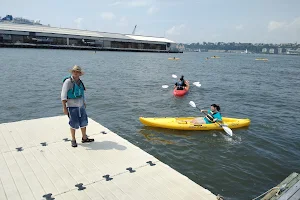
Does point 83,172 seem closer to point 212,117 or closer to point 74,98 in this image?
point 74,98

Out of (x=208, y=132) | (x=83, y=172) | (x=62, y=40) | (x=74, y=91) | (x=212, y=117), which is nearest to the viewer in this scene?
(x=83, y=172)

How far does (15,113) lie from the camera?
1148 centimetres

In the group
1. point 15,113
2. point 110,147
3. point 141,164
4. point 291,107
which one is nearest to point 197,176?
point 141,164

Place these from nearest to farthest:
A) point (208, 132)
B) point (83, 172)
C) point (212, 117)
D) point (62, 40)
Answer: point (83, 172) < point (208, 132) < point (212, 117) < point (62, 40)

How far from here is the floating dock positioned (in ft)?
13.7

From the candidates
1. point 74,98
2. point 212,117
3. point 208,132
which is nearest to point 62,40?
point 212,117

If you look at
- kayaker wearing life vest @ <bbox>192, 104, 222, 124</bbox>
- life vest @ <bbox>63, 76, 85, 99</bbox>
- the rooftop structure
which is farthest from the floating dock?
the rooftop structure

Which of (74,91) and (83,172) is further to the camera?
(74,91)

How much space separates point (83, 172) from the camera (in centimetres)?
483

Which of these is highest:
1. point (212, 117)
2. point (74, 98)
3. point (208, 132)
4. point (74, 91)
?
point (74, 91)

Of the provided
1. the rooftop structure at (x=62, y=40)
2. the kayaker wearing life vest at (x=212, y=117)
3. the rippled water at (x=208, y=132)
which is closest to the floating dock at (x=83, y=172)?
the rippled water at (x=208, y=132)

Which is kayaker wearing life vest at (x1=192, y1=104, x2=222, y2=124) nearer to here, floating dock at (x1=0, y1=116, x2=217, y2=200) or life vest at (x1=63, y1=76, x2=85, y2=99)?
floating dock at (x1=0, y1=116, x2=217, y2=200)

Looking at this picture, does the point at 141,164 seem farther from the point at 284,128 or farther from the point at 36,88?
the point at 36,88

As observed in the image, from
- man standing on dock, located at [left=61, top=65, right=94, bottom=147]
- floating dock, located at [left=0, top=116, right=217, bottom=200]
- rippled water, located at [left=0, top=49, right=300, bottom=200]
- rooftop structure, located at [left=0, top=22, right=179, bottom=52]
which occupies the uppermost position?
rooftop structure, located at [left=0, top=22, right=179, bottom=52]
